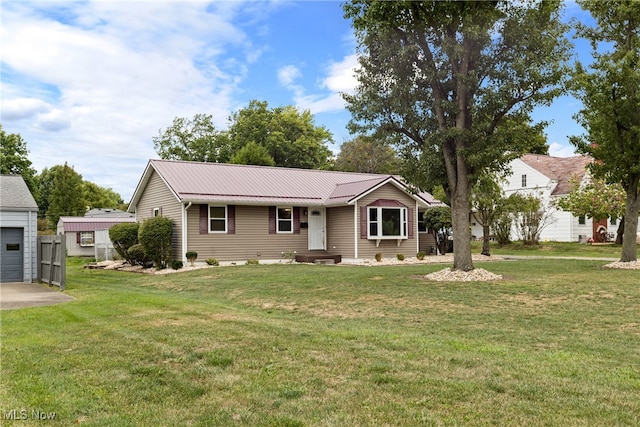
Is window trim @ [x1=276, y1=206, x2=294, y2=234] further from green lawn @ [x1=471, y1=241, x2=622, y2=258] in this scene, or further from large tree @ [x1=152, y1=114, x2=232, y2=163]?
large tree @ [x1=152, y1=114, x2=232, y2=163]

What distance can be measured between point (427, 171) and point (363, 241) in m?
8.50

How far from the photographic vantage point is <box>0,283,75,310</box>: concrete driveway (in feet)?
38.0

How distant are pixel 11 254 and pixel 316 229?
12.7m

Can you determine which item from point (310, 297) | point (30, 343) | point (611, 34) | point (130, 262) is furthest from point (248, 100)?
point (30, 343)

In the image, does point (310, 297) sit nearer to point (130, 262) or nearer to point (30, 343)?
point (30, 343)

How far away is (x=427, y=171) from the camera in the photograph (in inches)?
651

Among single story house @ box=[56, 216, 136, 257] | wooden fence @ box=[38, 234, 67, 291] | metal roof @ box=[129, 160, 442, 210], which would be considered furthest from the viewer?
single story house @ box=[56, 216, 136, 257]

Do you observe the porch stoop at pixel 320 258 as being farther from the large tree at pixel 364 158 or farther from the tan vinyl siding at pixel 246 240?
the large tree at pixel 364 158

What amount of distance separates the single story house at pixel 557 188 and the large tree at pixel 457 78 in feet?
67.8

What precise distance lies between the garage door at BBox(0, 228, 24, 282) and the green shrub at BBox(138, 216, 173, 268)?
5.15 m

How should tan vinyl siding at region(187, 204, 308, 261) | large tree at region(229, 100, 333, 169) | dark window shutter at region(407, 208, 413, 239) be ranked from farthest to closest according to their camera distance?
large tree at region(229, 100, 333, 169)
dark window shutter at region(407, 208, 413, 239)
tan vinyl siding at region(187, 204, 308, 261)

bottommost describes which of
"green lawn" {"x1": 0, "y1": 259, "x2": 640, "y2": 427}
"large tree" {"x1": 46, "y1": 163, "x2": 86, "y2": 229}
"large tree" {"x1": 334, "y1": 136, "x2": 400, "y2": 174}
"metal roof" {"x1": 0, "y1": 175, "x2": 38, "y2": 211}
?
"green lawn" {"x1": 0, "y1": 259, "x2": 640, "y2": 427}

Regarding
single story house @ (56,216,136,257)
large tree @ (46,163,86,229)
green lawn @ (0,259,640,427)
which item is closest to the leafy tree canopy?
large tree @ (46,163,86,229)

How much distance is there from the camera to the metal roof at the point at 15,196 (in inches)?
672
